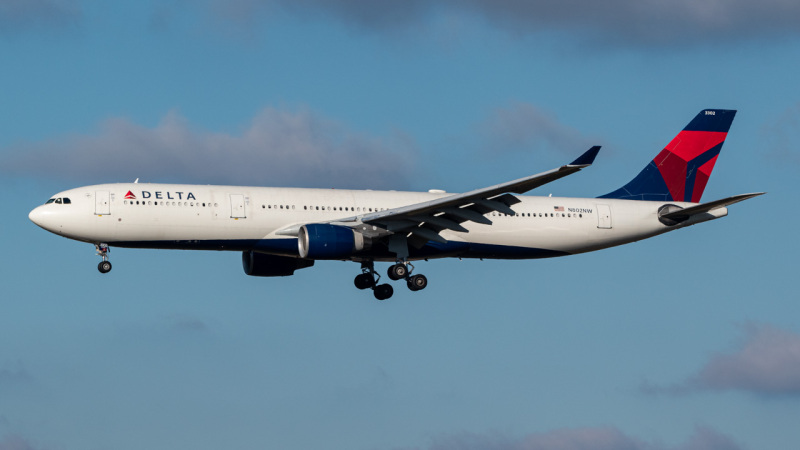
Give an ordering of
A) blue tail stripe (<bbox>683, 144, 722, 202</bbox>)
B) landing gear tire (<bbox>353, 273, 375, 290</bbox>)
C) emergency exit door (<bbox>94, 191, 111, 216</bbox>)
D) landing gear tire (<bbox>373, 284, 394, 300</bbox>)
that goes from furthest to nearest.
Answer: blue tail stripe (<bbox>683, 144, 722, 202</bbox>), landing gear tire (<bbox>353, 273, 375, 290</bbox>), landing gear tire (<bbox>373, 284, 394, 300</bbox>), emergency exit door (<bbox>94, 191, 111, 216</bbox>)

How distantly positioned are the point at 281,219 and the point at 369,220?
378cm

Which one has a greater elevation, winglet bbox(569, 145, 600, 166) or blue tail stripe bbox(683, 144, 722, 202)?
blue tail stripe bbox(683, 144, 722, 202)

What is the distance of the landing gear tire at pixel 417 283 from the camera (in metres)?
Result: 57.8

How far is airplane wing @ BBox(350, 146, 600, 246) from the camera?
52.4m

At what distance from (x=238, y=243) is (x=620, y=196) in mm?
19783

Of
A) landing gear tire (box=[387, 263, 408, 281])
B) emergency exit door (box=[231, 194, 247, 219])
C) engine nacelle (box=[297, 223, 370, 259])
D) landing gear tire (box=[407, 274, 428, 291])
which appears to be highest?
emergency exit door (box=[231, 194, 247, 219])

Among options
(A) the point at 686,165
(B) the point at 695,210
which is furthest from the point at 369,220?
(A) the point at 686,165

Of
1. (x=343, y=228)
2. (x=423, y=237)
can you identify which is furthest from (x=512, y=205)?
(x=343, y=228)

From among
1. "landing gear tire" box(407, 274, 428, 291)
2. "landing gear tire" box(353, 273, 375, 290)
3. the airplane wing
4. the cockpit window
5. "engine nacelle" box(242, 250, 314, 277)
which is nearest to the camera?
the airplane wing

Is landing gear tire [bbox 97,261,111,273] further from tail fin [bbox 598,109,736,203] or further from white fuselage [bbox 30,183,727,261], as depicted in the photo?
tail fin [bbox 598,109,736,203]

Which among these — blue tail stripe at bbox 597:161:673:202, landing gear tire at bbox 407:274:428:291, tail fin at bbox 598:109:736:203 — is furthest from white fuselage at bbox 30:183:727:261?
tail fin at bbox 598:109:736:203

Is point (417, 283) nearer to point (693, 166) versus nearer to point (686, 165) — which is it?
point (686, 165)

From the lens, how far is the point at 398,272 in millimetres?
56875

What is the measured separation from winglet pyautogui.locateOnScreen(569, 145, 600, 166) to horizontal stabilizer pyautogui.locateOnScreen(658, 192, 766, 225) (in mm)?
9130
